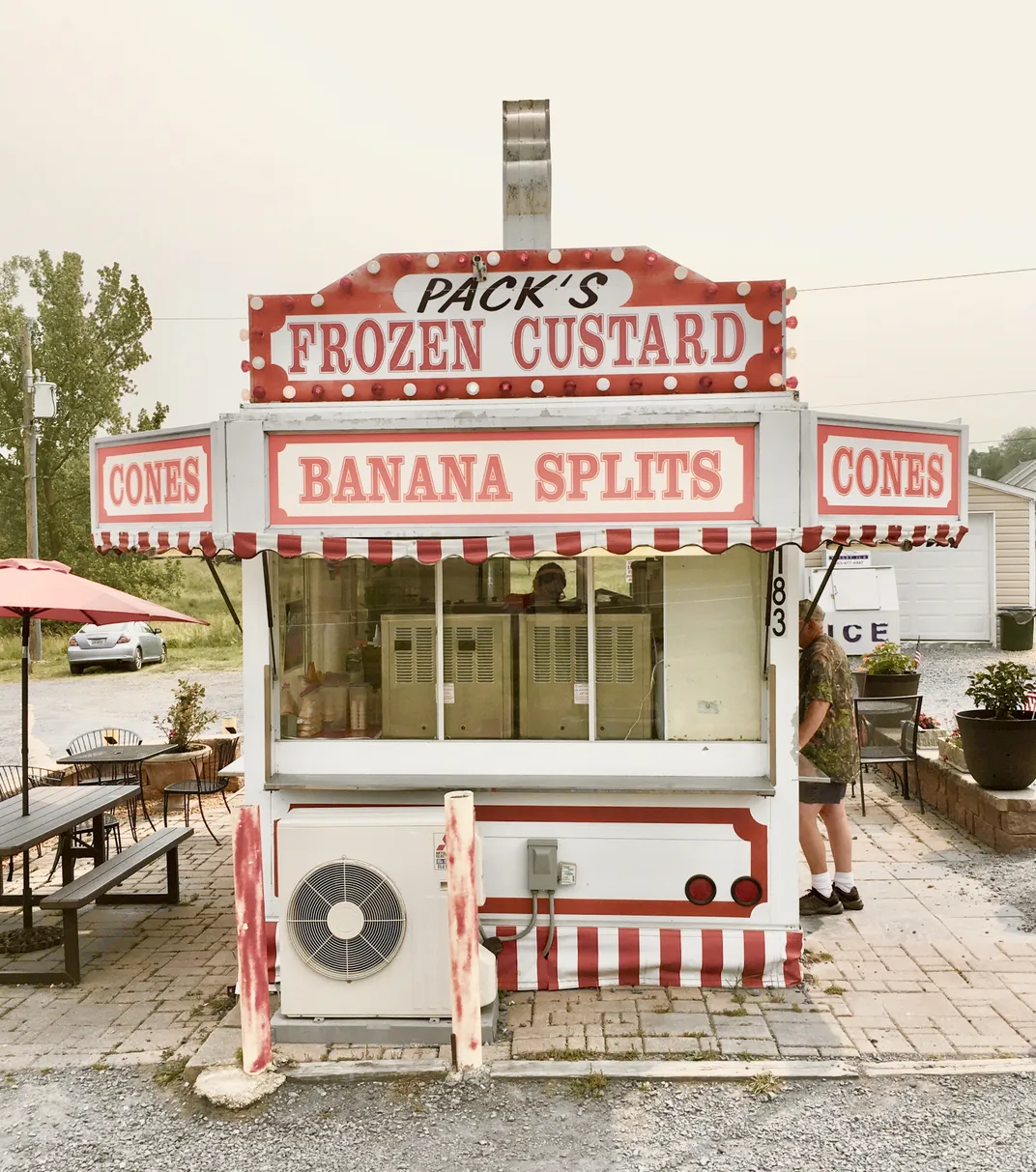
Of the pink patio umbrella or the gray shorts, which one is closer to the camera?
the pink patio umbrella

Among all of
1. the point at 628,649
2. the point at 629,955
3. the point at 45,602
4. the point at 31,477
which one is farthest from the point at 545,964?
the point at 31,477

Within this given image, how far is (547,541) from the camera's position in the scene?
4.54 meters

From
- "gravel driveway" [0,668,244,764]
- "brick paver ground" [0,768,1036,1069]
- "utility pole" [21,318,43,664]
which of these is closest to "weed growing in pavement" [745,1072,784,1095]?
"brick paver ground" [0,768,1036,1069]

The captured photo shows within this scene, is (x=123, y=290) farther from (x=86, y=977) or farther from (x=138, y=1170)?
(x=138, y=1170)

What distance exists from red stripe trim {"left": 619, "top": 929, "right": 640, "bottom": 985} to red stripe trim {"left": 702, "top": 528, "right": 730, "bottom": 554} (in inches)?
82.1

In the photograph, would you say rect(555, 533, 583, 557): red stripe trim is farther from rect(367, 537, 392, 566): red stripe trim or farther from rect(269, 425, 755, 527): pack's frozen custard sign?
rect(367, 537, 392, 566): red stripe trim

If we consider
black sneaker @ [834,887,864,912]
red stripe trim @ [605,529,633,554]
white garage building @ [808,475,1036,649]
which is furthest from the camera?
white garage building @ [808,475,1036,649]

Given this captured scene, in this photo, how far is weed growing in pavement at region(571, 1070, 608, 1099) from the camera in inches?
165

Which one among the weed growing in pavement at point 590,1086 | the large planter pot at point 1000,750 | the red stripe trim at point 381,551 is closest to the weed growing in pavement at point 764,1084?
the weed growing in pavement at point 590,1086

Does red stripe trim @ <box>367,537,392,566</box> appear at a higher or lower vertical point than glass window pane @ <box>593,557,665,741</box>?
higher

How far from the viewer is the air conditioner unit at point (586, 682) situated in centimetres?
526

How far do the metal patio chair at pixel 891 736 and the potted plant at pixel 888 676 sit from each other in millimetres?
2009

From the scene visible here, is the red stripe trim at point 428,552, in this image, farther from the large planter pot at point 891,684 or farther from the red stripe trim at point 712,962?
the large planter pot at point 891,684

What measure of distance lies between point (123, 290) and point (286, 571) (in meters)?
29.4
